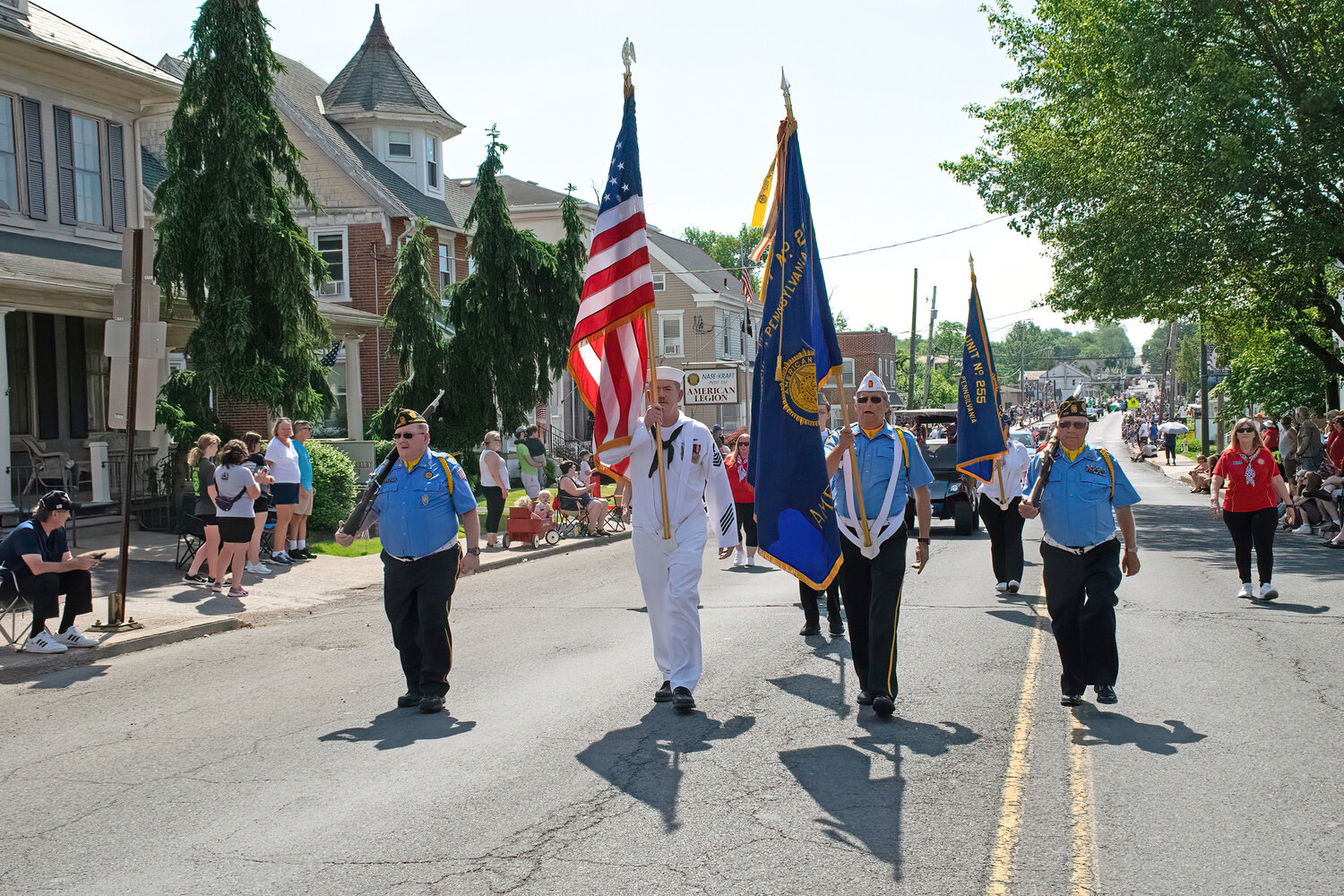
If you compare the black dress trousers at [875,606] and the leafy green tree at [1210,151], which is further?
the leafy green tree at [1210,151]

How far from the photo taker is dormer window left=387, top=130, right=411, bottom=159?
34531 mm

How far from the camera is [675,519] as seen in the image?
7.32 meters

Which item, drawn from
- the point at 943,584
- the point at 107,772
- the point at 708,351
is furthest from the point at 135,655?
the point at 708,351

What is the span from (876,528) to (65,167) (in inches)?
651

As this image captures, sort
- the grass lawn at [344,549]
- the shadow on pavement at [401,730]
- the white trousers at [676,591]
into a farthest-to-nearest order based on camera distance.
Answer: the grass lawn at [344,549], the white trousers at [676,591], the shadow on pavement at [401,730]

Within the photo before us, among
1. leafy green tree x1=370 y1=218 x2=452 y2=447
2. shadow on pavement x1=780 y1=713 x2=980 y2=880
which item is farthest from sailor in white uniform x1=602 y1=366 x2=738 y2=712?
leafy green tree x1=370 y1=218 x2=452 y2=447

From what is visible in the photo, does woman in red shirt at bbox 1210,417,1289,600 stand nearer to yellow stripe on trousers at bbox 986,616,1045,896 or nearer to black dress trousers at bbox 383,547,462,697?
yellow stripe on trousers at bbox 986,616,1045,896

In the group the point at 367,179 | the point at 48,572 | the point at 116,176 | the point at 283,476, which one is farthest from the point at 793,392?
the point at 367,179

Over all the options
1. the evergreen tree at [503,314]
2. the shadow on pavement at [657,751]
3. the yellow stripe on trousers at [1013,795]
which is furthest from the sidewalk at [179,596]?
the evergreen tree at [503,314]

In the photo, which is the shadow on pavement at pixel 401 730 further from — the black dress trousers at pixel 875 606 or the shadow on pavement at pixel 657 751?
the black dress trousers at pixel 875 606

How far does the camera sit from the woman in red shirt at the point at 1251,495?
37.6ft

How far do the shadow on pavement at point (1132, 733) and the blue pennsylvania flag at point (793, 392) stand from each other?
5.50 ft

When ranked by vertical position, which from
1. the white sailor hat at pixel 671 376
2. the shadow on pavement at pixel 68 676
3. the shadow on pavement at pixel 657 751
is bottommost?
the shadow on pavement at pixel 68 676

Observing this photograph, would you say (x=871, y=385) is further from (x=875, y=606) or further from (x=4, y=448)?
(x=4, y=448)
